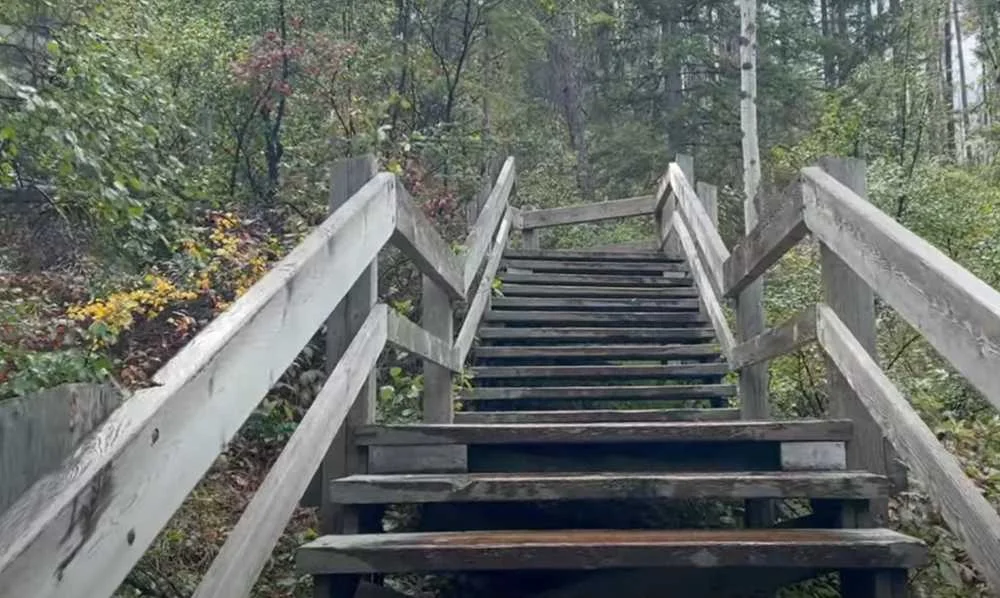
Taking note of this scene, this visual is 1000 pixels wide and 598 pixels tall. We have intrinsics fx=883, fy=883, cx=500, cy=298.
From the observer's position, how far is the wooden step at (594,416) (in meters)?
4.01

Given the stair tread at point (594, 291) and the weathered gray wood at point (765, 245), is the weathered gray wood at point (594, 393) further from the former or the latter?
the stair tread at point (594, 291)

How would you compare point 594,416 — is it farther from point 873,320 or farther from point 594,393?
point 873,320

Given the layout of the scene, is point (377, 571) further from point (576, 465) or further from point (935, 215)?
point (935, 215)

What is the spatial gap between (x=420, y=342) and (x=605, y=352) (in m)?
2.66

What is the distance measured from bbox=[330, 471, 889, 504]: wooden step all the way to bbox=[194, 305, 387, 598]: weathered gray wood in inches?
12.9

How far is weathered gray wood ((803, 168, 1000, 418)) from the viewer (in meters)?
1.58

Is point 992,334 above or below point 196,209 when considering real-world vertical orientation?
below

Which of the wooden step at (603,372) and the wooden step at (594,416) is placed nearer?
the wooden step at (594,416)

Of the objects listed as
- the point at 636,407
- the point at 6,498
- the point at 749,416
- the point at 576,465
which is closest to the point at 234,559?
the point at 6,498

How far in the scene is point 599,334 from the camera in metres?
5.98

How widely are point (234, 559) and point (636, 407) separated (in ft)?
14.4

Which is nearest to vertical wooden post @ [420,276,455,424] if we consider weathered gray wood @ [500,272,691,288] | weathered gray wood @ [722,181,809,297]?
weathered gray wood @ [722,181,809,297]

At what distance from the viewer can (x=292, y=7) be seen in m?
8.62

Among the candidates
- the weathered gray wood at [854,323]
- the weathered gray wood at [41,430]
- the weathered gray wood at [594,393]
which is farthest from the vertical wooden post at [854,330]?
the weathered gray wood at [41,430]
